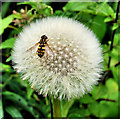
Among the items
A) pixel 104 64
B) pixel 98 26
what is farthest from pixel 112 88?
pixel 98 26

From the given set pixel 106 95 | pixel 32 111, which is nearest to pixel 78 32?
pixel 106 95

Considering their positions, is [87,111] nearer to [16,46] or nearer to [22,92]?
[22,92]

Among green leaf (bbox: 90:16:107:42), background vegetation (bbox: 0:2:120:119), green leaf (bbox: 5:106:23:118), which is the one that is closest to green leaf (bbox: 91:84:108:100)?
background vegetation (bbox: 0:2:120:119)

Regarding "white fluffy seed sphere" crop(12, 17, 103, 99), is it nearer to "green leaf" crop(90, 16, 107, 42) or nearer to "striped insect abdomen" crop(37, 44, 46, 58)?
"striped insect abdomen" crop(37, 44, 46, 58)

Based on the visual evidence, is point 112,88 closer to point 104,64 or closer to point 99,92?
point 99,92

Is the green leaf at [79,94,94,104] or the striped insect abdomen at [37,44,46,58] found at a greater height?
the striped insect abdomen at [37,44,46,58]

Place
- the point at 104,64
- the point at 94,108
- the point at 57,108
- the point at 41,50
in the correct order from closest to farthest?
the point at 41,50, the point at 57,108, the point at 104,64, the point at 94,108
